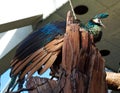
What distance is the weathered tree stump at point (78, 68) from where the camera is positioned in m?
1.36

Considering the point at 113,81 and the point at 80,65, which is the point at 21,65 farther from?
the point at 113,81

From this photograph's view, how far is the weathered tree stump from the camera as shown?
1359 millimetres

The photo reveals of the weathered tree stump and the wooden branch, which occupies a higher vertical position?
the weathered tree stump

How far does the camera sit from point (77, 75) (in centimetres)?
138

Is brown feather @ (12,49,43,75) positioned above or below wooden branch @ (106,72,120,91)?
above

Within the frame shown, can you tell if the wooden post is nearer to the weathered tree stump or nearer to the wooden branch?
the weathered tree stump

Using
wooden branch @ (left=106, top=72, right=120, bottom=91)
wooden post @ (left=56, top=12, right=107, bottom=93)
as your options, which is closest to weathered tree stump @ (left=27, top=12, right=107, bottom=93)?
wooden post @ (left=56, top=12, right=107, bottom=93)

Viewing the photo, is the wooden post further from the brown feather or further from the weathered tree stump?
the brown feather

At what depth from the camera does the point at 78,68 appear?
139 centimetres

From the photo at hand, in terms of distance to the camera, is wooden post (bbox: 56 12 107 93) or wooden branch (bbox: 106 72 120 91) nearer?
wooden post (bbox: 56 12 107 93)

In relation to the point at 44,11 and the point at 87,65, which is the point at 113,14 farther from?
the point at 87,65

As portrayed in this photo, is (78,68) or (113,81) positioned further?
(113,81)

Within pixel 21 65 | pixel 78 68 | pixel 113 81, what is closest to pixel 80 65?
pixel 78 68

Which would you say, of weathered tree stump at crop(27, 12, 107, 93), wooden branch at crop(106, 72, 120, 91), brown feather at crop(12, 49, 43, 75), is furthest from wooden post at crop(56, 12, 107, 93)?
wooden branch at crop(106, 72, 120, 91)
